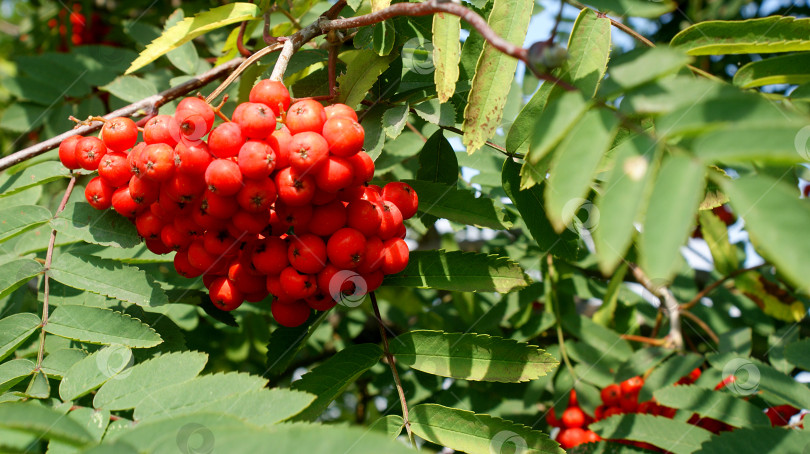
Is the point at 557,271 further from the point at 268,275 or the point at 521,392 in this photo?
the point at 268,275

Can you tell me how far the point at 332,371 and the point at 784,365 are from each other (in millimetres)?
1804

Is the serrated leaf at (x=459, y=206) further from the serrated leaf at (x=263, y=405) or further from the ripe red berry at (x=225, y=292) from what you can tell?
the serrated leaf at (x=263, y=405)

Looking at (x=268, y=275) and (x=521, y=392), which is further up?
(x=268, y=275)

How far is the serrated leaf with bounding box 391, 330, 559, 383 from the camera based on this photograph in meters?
1.58

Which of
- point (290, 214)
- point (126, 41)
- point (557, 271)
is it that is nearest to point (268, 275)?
point (290, 214)

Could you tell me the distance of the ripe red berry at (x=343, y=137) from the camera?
1346 millimetres

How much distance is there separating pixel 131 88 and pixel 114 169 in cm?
111

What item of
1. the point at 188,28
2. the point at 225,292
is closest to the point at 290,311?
the point at 225,292

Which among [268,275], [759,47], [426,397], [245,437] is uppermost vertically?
[759,47]

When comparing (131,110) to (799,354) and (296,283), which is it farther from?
(799,354)

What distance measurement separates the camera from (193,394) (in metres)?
1.26

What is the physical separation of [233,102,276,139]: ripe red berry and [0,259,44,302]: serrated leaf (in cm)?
90

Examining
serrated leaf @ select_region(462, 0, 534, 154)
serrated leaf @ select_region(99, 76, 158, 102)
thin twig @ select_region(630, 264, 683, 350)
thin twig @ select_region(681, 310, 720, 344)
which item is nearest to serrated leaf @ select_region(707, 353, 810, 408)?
thin twig @ select_region(630, 264, 683, 350)

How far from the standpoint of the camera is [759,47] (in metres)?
1.42
